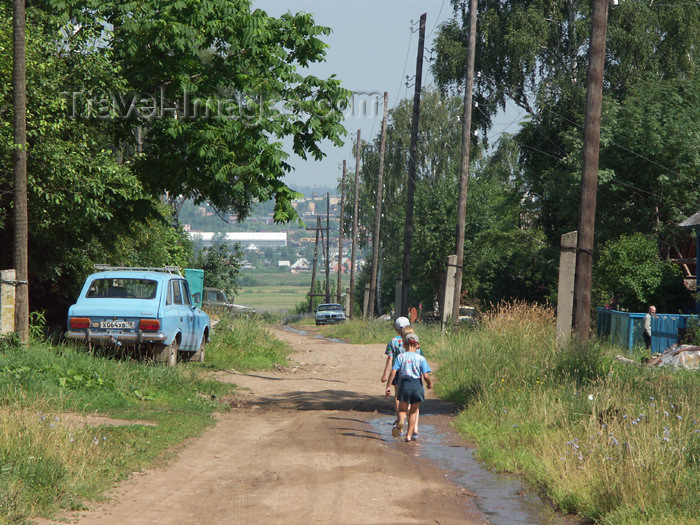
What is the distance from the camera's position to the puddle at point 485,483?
7082 millimetres

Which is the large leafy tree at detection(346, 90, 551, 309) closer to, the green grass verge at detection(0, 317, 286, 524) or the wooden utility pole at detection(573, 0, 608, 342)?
the wooden utility pole at detection(573, 0, 608, 342)

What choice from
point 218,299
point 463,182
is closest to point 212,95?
point 463,182

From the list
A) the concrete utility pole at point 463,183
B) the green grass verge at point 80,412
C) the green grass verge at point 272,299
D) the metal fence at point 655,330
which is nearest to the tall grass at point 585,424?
the green grass verge at point 80,412

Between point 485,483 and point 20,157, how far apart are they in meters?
10.0

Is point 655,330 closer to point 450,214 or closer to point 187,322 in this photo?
point 187,322

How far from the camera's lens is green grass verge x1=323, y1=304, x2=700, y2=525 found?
674 centimetres

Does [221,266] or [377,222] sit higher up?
[377,222]

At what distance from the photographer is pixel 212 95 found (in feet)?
58.0

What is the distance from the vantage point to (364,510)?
6906 mm

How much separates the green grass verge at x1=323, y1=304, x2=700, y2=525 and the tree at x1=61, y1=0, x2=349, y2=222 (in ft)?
18.7

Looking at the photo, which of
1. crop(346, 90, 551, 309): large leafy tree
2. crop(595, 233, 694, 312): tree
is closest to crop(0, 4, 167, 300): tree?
crop(595, 233, 694, 312): tree

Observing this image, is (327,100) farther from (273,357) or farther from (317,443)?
(317,443)

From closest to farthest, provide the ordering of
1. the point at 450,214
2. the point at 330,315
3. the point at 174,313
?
the point at 174,313, the point at 450,214, the point at 330,315

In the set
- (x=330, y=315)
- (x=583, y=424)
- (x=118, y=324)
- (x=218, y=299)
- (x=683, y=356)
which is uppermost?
(x=118, y=324)
